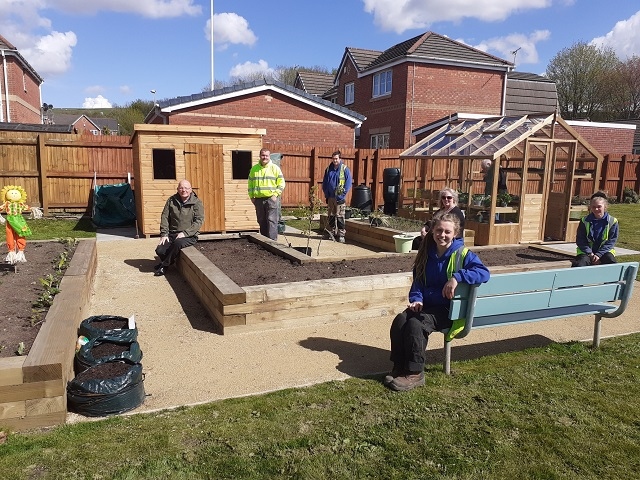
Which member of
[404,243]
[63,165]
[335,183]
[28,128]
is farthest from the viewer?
[28,128]

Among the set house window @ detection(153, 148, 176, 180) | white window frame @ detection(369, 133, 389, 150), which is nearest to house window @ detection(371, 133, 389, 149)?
white window frame @ detection(369, 133, 389, 150)

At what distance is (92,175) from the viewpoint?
14.7 meters

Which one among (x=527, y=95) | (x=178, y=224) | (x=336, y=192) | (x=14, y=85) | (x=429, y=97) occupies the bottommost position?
(x=178, y=224)

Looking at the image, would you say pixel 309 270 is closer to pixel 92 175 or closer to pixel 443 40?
pixel 92 175

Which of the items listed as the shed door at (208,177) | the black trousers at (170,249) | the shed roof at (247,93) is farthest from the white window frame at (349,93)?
the black trousers at (170,249)

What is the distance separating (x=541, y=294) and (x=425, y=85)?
23.7m

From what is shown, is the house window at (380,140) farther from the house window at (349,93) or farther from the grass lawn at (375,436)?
the grass lawn at (375,436)

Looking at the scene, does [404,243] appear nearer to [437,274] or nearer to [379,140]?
[437,274]

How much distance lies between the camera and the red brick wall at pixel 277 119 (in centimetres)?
2017

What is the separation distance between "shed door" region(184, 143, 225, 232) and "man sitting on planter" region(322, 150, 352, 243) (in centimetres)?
262

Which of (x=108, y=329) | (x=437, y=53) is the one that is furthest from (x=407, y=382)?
(x=437, y=53)

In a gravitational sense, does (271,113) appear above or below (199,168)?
above

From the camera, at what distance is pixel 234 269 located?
23.0 ft

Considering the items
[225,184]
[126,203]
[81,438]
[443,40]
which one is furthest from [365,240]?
[443,40]
